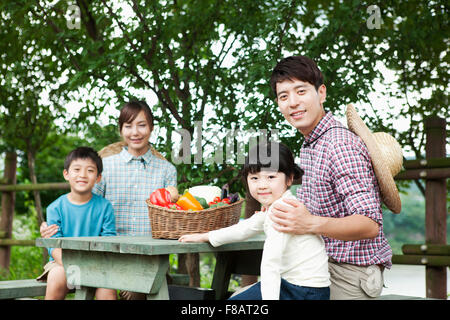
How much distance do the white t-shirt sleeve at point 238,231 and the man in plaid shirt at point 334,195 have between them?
233mm

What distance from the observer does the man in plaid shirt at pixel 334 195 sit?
2449 mm

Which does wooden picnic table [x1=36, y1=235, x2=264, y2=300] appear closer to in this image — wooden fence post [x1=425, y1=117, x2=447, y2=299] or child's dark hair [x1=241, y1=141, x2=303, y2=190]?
child's dark hair [x1=241, y1=141, x2=303, y2=190]

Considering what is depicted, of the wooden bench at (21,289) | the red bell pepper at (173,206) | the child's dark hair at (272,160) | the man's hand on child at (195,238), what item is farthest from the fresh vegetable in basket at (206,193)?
the wooden bench at (21,289)

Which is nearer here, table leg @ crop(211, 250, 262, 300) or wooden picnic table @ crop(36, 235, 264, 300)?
wooden picnic table @ crop(36, 235, 264, 300)

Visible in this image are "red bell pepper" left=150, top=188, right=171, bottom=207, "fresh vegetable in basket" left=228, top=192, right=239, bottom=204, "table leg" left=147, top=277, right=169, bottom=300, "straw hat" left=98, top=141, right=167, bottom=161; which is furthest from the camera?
"straw hat" left=98, top=141, right=167, bottom=161

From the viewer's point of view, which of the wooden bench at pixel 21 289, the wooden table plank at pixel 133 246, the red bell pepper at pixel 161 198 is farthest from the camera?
the wooden bench at pixel 21 289

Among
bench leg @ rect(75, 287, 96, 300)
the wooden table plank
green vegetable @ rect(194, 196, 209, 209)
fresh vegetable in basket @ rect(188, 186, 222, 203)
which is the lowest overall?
bench leg @ rect(75, 287, 96, 300)

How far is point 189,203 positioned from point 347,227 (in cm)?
88

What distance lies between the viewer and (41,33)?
17.0 ft

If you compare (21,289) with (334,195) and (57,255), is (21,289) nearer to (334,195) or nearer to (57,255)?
(57,255)

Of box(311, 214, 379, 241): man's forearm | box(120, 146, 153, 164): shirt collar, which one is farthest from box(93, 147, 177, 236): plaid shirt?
box(311, 214, 379, 241): man's forearm

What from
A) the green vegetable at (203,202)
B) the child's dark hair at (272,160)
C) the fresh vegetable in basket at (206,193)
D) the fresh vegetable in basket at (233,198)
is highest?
the child's dark hair at (272,160)

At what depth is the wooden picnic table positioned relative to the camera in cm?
269

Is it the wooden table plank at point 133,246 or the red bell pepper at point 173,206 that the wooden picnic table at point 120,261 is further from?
the red bell pepper at point 173,206
